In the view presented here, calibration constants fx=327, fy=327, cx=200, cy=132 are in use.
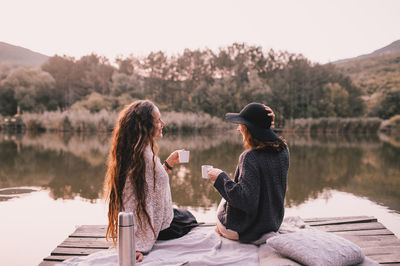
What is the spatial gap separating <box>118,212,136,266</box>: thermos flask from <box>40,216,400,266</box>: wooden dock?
35.0 inches

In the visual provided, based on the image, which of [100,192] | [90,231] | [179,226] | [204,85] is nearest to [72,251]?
[90,231]

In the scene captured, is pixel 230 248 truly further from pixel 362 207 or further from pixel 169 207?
pixel 362 207

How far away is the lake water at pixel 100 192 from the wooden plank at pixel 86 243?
46 cm

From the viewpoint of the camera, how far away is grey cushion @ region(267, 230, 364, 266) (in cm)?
196

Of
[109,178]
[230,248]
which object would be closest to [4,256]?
[109,178]

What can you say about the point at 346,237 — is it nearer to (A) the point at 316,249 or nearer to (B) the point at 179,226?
(A) the point at 316,249

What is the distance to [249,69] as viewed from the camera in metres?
29.3

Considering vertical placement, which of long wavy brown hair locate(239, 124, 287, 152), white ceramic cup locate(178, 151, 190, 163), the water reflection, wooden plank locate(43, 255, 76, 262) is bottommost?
the water reflection

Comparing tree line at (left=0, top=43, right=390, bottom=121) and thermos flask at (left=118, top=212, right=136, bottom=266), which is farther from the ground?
tree line at (left=0, top=43, right=390, bottom=121)

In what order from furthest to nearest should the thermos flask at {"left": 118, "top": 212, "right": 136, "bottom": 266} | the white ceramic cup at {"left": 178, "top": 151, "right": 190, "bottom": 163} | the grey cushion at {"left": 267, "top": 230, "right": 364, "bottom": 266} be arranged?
the white ceramic cup at {"left": 178, "top": 151, "right": 190, "bottom": 163} → the grey cushion at {"left": 267, "top": 230, "right": 364, "bottom": 266} → the thermos flask at {"left": 118, "top": 212, "right": 136, "bottom": 266}

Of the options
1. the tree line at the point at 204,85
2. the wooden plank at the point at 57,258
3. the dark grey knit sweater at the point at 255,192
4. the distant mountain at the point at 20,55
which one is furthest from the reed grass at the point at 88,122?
the distant mountain at the point at 20,55

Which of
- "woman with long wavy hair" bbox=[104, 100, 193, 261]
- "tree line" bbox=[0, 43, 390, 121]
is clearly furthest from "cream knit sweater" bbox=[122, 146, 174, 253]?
"tree line" bbox=[0, 43, 390, 121]

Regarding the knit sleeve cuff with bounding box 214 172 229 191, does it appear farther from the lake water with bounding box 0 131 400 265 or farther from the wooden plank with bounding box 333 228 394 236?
the lake water with bounding box 0 131 400 265

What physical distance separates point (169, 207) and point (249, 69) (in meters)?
28.0
